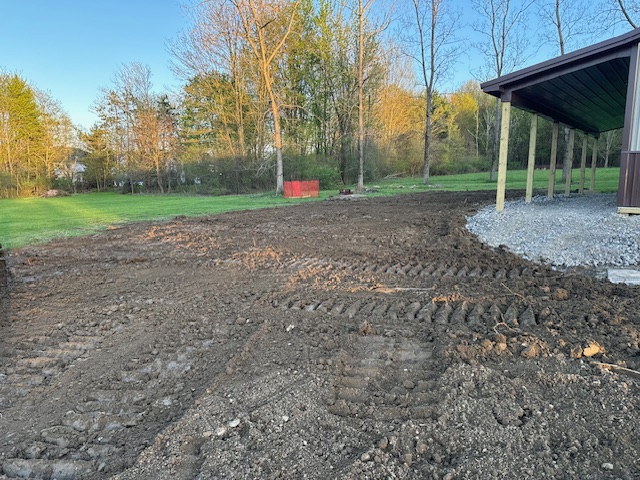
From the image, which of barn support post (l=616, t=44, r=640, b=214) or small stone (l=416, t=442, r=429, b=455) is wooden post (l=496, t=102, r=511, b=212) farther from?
small stone (l=416, t=442, r=429, b=455)

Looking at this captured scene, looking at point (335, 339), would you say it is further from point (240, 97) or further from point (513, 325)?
point (240, 97)

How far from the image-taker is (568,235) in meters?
6.88

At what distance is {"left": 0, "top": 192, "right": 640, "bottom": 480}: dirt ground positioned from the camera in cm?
217

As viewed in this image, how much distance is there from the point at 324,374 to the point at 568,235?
5819mm

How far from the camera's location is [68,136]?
35938 mm

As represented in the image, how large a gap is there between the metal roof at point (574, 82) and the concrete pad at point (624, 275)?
496cm

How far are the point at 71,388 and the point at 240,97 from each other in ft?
88.3

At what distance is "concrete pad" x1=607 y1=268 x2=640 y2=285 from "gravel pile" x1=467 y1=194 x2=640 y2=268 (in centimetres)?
28

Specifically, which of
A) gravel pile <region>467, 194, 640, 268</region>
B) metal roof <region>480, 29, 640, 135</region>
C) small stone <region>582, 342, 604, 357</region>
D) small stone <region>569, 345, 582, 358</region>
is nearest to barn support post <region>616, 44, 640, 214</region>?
gravel pile <region>467, 194, 640, 268</region>

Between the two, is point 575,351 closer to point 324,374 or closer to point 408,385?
point 408,385

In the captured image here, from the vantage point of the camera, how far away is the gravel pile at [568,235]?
6020 millimetres

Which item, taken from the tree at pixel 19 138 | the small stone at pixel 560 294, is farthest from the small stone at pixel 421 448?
the tree at pixel 19 138

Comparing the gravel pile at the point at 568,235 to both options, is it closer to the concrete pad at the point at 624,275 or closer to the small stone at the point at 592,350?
the concrete pad at the point at 624,275

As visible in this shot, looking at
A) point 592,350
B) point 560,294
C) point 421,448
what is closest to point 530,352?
point 592,350
